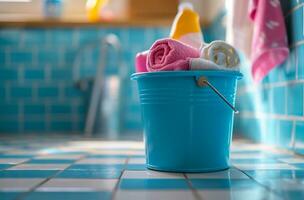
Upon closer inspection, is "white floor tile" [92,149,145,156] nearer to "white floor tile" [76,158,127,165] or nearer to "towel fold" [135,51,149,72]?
"white floor tile" [76,158,127,165]

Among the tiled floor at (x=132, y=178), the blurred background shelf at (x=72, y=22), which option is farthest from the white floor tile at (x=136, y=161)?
the blurred background shelf at (x=72, y=22)

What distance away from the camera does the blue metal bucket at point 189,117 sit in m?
0.93

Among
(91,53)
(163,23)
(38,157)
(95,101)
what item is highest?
(163,23)

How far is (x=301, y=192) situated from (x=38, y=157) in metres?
0.76

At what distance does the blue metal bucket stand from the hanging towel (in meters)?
0.37

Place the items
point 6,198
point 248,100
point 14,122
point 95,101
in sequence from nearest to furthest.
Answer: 1. point 6,198
2. point 248,100
3. point 95,101
4. point 14,122

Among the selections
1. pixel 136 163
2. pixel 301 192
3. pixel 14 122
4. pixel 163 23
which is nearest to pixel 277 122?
pixel 136 163

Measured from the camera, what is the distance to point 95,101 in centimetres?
223

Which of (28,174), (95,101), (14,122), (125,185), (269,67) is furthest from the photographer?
(14,122)

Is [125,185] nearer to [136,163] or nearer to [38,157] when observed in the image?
[136,163]

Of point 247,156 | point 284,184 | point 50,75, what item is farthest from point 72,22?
point 284,184

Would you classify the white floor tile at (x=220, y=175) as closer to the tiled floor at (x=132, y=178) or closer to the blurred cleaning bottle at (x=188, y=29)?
the tiled floor at (x=132, y=178)

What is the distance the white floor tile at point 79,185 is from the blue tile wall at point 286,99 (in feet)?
2.05

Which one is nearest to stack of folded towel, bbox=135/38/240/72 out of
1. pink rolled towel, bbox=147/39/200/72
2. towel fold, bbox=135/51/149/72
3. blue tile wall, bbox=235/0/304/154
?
pink rolled towel, bbox=147/39/200/72
